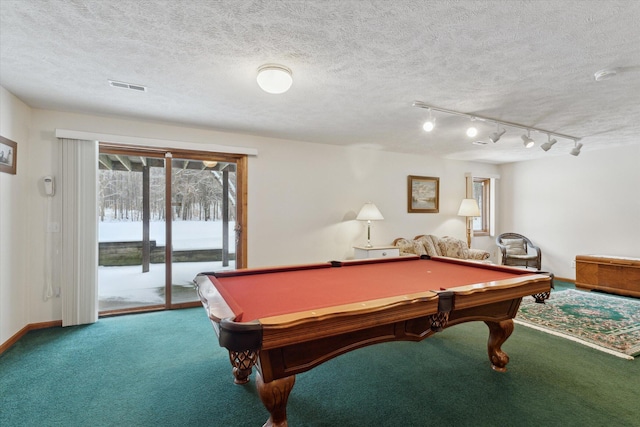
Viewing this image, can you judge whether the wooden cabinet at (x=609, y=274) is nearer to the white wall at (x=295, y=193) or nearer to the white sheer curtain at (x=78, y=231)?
the white wall at (x=295, y=193)

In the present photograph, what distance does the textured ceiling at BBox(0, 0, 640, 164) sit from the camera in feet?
5.49

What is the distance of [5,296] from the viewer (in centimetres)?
283

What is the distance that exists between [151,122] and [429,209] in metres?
4.88

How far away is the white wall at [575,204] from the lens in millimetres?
4895

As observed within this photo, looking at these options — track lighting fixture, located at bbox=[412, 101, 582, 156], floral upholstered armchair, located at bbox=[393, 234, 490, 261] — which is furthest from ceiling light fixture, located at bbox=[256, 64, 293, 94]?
floral upholstered armchair, located at bbox=[393, 234, 490, 261]

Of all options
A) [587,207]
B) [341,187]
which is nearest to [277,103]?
[341,187]

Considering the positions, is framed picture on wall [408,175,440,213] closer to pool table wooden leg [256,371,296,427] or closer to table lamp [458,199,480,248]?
table lamp [458,199,480,248]

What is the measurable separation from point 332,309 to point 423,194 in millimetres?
4895

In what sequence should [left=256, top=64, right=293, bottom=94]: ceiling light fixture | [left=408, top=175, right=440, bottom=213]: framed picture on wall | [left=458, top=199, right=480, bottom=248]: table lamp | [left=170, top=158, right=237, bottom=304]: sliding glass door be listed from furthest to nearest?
[left=458, top=199, right=480, bottom=248]: table lamp
[left=408, top=175, right=440, bottom=213]: framed picture on wall
[left=170, top=158, right=237, bottom=304]: sliding glass door
[left=256, top=64, right=293, bottom=94]: ceiling light fixture

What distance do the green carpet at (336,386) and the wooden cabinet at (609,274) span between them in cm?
270

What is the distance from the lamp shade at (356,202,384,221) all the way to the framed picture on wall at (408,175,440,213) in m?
1.11

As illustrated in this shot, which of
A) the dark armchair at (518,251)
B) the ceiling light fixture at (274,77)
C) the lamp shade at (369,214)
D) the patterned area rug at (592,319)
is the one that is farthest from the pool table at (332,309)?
the dark armchair at (518,251)

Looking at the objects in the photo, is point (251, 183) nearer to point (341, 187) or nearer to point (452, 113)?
point (341, 187)

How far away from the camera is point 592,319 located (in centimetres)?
350
